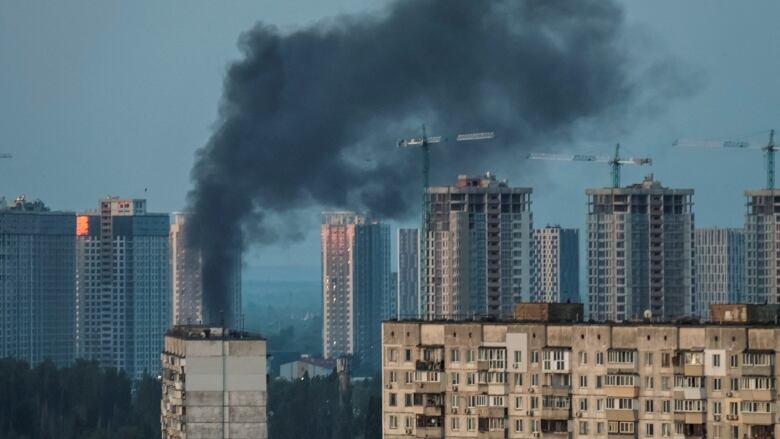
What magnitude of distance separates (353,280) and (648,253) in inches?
2757

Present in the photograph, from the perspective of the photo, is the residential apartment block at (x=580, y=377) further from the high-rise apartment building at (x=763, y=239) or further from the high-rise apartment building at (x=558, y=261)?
the high-rise apartment building at (x=558, y=261)

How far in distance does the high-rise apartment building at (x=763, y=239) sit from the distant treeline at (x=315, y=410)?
78.0 feet

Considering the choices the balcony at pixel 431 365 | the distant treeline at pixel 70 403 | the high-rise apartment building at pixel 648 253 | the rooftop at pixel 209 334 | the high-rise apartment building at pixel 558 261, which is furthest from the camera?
the high-rise apartment building at pixel 558 261

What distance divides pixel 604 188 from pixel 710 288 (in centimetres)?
3014

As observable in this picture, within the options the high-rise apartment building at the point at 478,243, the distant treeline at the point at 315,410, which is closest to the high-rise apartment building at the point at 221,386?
the distant treeline at the point at 315,410

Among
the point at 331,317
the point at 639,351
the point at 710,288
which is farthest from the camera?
the point at 331,317

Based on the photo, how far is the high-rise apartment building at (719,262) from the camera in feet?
508

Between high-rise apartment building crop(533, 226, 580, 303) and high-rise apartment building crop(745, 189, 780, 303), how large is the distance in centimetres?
1843

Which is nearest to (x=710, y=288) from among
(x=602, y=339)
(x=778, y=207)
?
(x=778, y=207)

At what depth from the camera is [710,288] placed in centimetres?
15725

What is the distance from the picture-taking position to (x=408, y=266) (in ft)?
633

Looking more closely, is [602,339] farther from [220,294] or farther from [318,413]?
[318,413]

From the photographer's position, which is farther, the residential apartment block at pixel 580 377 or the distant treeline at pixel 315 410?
the distant treeline at pixel 315 410

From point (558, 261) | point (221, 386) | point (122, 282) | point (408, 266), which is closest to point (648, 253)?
point (558, 261)
